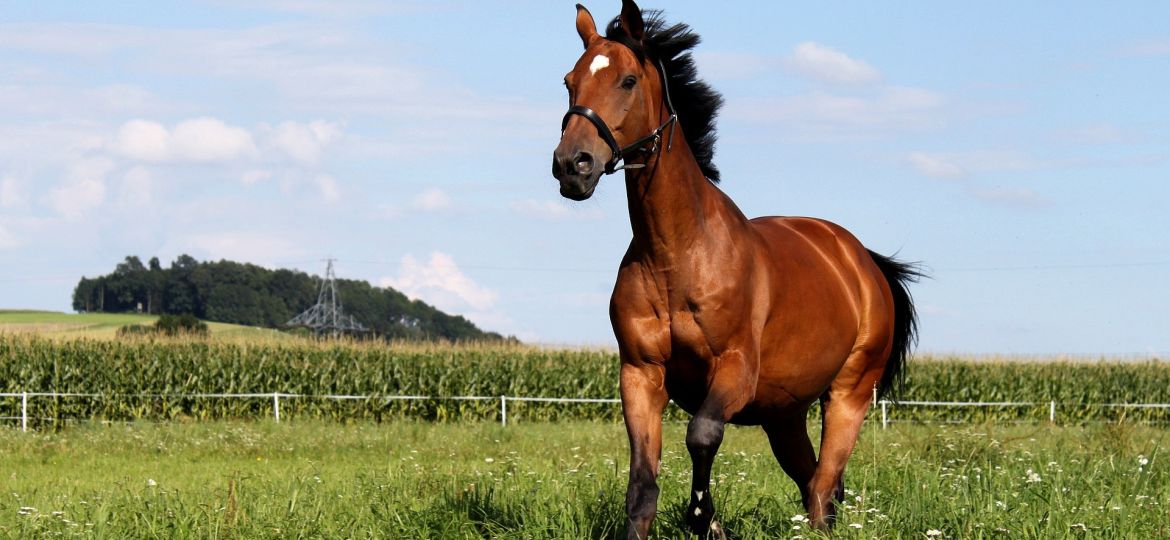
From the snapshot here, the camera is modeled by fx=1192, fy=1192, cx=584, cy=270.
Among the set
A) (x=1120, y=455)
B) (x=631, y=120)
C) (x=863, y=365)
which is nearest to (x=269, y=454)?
(x=1120, y=455)

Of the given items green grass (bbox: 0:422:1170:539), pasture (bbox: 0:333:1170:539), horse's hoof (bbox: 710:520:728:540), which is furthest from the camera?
pasture (bbox: 0:333:1170:539)

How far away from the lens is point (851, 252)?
7434 millimetres

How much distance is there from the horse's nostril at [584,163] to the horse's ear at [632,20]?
0.87 m

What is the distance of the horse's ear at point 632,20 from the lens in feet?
17.8

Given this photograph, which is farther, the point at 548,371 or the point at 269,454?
the point at 548,371

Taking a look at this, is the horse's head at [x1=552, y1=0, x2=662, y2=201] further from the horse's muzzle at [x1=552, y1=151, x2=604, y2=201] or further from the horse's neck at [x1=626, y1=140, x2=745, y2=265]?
the horse's neck at [x1=626, y1=140, x2=745, y2=265]

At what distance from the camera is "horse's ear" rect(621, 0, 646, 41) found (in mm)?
5426

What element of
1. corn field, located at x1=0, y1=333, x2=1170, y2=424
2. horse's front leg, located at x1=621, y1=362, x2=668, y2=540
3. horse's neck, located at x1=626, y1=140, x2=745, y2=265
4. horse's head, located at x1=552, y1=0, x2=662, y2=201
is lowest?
corn field, located at x1=0, y1=333, x2=1170, y2=424

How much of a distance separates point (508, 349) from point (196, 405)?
28.6 feet

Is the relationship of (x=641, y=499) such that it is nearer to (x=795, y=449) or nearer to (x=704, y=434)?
(x=704, y=434)

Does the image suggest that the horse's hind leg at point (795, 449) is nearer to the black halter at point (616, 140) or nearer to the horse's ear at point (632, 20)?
the black halter at point (616, 140)

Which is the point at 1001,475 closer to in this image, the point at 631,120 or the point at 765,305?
the point at 765,305

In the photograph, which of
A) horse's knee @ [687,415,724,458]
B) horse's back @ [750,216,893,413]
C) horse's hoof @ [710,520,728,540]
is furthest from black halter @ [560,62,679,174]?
horse's hoof @ [710,520,728,540]

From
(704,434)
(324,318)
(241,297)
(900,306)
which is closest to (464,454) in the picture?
(900,306)
